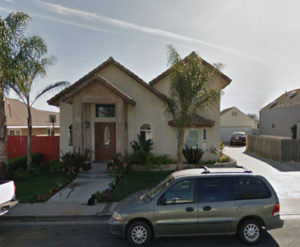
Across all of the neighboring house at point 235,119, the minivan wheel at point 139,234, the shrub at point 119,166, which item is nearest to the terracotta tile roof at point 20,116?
the shrub at point 119,166

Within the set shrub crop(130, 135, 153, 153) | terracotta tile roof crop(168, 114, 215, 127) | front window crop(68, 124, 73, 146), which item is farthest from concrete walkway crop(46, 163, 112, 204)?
terracotta tile roof crop(168, 114, 215, 127)

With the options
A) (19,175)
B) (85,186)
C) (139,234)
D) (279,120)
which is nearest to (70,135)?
(19,175)

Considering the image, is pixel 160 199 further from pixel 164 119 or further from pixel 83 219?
pixel 164 119

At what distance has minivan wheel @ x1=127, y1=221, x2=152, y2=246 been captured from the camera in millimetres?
4074

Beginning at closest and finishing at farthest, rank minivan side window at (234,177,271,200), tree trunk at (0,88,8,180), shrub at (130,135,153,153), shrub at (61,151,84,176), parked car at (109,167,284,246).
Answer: parked car at (109,167,284,246)
minivan side window at (234,177,271,200)
tree trunk at (0,88,8,180)
shrub at (61,151,84,176)
shrub at (130,135,153,153)

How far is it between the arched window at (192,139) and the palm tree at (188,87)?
10.8 feet

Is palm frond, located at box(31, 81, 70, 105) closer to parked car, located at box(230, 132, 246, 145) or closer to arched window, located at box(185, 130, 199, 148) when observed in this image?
arched window, located at box(185, 130, 199, 148)

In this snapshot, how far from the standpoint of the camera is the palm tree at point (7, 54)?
7.48 metres

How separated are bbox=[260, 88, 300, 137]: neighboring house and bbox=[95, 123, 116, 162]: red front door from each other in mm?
19837

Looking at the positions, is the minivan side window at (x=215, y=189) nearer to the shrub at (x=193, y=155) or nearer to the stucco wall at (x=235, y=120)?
the shrub at (x=193, y=155)

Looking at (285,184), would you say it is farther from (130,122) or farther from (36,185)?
(36,185)

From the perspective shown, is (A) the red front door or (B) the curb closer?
(B) the curb

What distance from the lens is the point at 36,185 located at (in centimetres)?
822

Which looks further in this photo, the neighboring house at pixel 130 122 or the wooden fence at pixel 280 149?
the wooden fence at pixel 280 149
